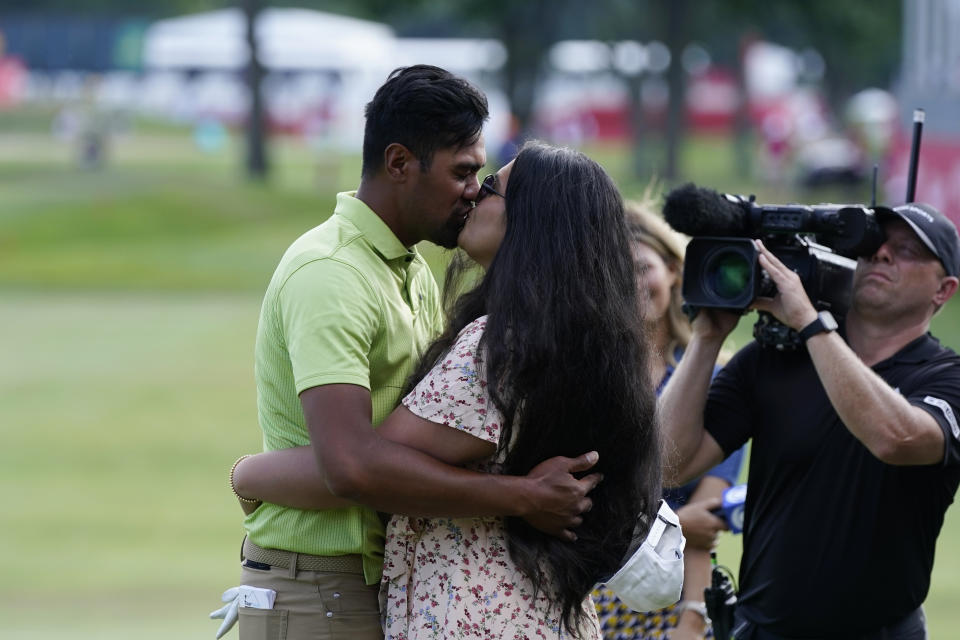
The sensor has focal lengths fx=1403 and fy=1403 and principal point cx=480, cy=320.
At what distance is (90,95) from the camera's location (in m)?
47.0

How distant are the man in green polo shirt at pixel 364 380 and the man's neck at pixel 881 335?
123cm

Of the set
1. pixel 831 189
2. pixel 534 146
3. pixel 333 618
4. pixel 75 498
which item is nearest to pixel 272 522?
pixel 333 618

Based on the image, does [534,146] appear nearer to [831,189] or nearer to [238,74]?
[831,189]

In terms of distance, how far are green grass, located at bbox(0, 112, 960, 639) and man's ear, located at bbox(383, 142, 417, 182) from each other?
4.54 ft

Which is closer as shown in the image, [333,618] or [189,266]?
[333,618]

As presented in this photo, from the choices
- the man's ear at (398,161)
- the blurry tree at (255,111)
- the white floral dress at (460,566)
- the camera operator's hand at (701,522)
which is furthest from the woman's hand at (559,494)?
the blurry tree at (255,111)

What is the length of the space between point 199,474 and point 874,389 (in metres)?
8.49

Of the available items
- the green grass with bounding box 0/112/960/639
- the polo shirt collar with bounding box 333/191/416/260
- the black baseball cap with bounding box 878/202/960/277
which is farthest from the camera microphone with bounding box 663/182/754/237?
the green grass with bounding box 0/112/960/639

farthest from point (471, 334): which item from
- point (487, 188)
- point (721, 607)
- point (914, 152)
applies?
point (914, 152)

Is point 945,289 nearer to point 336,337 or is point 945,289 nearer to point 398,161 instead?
point 398,161

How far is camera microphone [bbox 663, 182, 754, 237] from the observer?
342cm

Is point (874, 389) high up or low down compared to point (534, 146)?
down

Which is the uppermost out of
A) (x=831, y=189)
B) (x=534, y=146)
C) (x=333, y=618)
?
(x=534, y=146)

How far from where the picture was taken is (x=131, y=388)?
14797 mm
